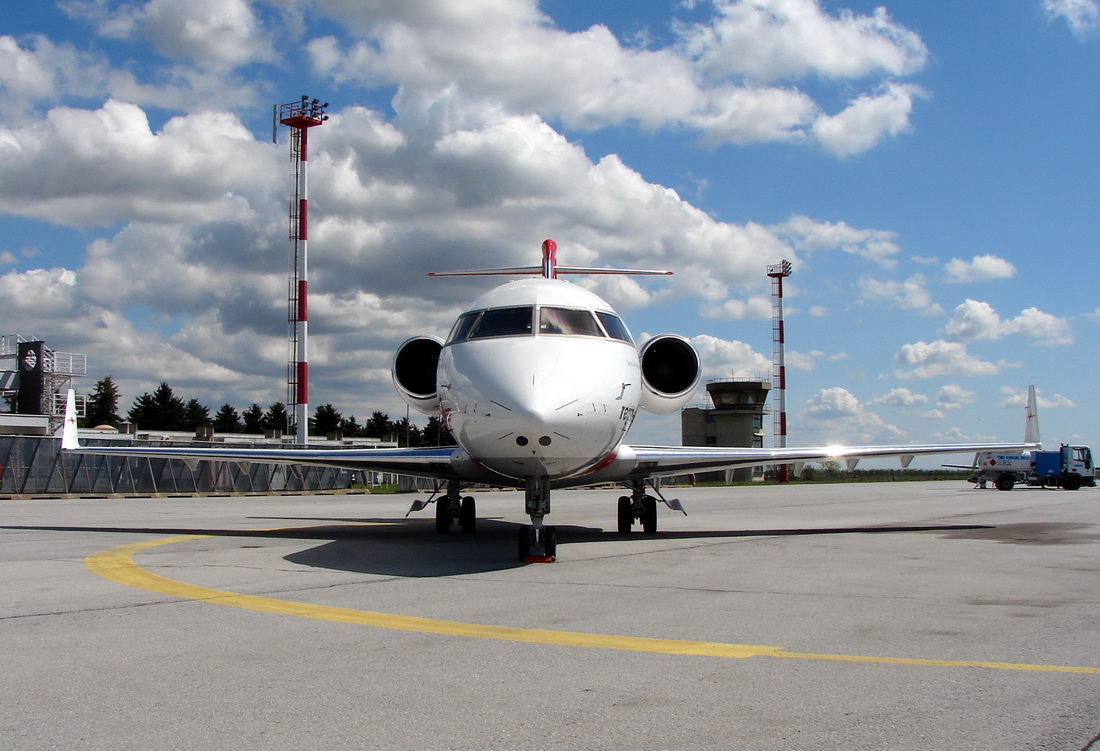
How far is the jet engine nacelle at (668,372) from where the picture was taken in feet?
45.5

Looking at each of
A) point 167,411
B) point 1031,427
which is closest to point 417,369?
point 1031,427

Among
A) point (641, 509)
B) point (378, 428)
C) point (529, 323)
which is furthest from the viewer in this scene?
point (378, 428)

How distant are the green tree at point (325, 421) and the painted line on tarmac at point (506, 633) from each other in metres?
118

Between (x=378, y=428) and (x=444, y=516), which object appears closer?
(x=444, y=516)

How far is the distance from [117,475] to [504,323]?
29384 mm

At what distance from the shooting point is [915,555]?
11.5 meters

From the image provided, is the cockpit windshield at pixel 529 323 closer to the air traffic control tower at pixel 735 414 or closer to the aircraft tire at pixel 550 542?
the aircraft tire at pixel 550 542

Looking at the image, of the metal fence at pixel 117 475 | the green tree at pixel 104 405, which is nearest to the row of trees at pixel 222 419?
the green tree at pixel 104 405

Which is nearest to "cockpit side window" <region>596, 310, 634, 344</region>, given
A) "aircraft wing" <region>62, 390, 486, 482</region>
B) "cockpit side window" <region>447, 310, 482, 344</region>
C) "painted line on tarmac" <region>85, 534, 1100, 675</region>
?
"cockpit side window" <region>447, 310, 482, 344</region>

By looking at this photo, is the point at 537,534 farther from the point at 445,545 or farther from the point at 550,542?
the point at 445,545

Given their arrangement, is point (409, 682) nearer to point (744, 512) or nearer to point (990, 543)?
point (990, 543)

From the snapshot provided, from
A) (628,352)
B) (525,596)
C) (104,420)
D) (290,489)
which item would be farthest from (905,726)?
(104,420)

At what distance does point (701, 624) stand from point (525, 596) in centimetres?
192

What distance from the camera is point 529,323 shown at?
10672mm
